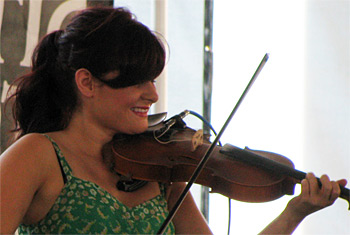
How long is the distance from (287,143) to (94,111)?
4.11 ft

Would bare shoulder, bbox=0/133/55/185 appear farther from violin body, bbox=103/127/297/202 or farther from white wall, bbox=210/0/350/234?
white wall, bbox=210/0/350/234

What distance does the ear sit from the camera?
127 centimetres

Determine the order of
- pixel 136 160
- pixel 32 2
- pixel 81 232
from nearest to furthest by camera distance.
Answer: pixel 81 232 < pixel 136 160 < pixel 32 2

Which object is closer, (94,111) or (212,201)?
(94,111)

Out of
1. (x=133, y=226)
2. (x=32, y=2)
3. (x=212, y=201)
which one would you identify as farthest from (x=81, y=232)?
(x=212, y=201)

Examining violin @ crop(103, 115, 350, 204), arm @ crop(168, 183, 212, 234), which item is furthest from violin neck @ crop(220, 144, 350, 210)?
arm @ crop(168, 183, 212, 234)

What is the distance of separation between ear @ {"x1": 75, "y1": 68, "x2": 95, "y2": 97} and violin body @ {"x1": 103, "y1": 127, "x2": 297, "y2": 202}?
0.13m

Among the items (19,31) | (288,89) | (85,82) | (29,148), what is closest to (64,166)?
(29,148)

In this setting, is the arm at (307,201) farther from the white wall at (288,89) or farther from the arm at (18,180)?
the white wall at (288,89)

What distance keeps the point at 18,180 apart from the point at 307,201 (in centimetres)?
58

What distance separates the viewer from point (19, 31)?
74.0 inches

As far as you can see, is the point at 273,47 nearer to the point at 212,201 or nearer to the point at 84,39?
the point at 212,201

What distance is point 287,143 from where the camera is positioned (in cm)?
235

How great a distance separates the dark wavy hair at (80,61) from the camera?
1253 millimetres
